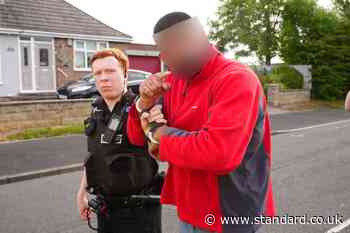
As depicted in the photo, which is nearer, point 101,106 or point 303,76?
point 101,106

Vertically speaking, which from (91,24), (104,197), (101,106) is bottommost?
(104,197)

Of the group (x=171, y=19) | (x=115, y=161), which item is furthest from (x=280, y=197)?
(x=171, y=19)

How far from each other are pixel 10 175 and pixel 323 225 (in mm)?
5307

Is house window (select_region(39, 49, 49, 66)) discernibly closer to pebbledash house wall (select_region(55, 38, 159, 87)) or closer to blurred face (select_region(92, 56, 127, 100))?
pebbledash house wall (select_region(55, 38, 159, 87))

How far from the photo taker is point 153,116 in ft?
5.96

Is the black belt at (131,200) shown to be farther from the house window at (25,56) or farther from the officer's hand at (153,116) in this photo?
the house window at (25,56)

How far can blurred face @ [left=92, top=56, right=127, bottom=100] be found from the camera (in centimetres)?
242

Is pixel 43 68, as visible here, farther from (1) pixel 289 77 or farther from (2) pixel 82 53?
(1) pixel 289 77

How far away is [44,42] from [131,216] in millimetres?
19635

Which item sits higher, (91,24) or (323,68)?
(91,24)

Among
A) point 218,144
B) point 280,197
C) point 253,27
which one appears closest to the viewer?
point 218,144

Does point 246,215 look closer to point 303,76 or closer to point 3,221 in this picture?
point 3,221

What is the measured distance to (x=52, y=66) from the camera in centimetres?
2070

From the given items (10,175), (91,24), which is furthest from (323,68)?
(10,175)
